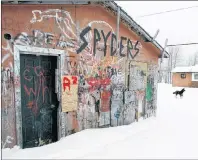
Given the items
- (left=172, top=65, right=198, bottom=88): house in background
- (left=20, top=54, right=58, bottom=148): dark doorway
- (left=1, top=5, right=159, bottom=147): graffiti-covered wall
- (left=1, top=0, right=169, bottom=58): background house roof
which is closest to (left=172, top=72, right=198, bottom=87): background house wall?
(left=172, top=65, right=198, bottom=88): house in background

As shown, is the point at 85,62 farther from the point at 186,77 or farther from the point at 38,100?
the point at 186,77

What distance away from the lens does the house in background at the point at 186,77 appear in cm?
2891

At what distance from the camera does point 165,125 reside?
25.5 feet

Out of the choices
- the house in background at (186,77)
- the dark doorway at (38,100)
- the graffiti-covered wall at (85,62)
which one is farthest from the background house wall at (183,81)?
the dark doorway at (38,100)

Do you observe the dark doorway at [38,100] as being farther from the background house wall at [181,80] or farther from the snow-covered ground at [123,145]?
the background house wall at [181,80]

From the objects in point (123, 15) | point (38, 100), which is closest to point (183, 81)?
point (123, 15)

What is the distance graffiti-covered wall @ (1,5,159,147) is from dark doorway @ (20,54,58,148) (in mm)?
267

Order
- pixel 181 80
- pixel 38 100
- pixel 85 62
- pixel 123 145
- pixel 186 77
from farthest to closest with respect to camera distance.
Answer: pixel 181 80 → pixel 186 77 → pixel 85 62 → pixel 123 145 → pixel 38 100

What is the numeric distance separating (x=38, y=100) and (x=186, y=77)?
29.0 meters

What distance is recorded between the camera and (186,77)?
30.0 m

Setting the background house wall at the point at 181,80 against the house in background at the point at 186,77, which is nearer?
the house in background at the point at 186,77

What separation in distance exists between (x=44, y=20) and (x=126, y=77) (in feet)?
12.3

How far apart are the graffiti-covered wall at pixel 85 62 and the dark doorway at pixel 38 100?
0.27 meters

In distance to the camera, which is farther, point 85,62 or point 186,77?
point 186,77
